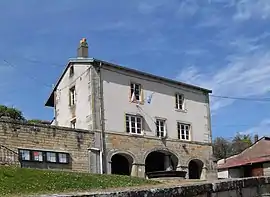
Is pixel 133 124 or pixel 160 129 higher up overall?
pixel 133 124

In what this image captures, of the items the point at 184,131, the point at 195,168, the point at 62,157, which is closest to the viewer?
the point at 62,157

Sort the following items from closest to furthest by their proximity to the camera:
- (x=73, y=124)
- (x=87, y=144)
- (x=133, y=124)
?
(x=87, y=144) → (x=133, y=124) → (x=73, y=124)

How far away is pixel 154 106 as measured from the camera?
1332 inches

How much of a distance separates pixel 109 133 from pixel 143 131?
10.4 feet

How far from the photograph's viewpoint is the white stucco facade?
31141 millimetres

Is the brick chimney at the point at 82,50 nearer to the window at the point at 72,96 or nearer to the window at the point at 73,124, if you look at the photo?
the window at the point at 72,96

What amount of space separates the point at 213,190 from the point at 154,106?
2894 cm

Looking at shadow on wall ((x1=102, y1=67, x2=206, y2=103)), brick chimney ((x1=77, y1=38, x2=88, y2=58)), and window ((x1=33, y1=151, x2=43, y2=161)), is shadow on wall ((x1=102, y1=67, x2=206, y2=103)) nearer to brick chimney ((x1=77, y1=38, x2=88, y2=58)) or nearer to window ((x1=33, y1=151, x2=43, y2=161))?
brick chimney ((x1=77, y1=38, x2=88, y2=58))

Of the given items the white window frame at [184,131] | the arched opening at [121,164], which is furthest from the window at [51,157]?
the white window frame at [184,131]

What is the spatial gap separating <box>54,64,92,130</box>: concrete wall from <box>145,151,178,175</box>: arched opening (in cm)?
594

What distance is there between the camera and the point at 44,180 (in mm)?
17922

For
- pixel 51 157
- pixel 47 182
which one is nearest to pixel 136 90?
pixel 51 157

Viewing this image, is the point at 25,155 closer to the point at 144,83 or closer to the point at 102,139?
the point at 102,139

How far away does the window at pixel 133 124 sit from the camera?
31.9m
